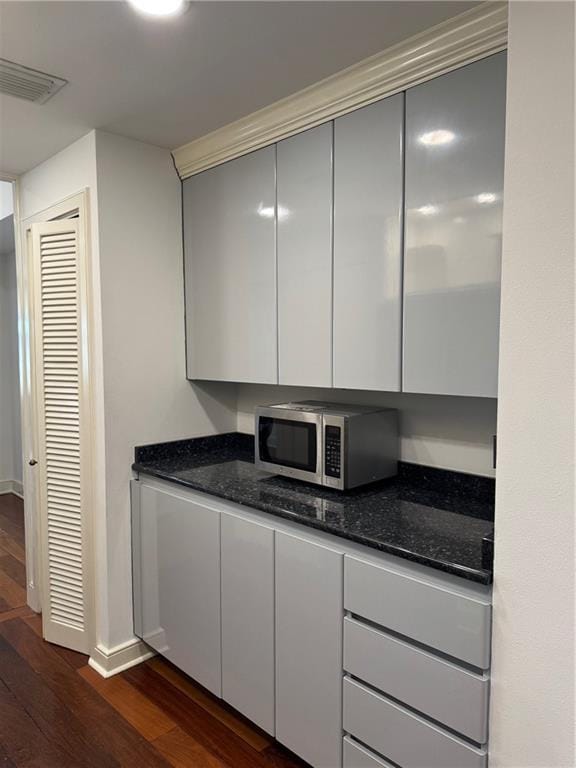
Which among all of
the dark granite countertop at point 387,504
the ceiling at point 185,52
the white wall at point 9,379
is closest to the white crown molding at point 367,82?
the ceiling at point 185,52

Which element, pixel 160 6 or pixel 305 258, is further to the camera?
pixel 305 258

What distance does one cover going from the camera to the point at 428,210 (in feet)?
5.50

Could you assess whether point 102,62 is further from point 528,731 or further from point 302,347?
point 528,731

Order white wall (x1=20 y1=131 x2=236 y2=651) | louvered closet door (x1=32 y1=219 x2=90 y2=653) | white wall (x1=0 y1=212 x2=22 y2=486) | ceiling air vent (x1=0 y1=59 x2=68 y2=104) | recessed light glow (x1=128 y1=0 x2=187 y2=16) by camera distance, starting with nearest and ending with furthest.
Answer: recessed light glow (x1=128 y1=0 x2=187 y2=16) < ceiling air vent (x1=0 y1=59 x2=68 y2=104) < white wall (x1=20 y1=131 x2=236 y2=651) < louvered closet door (x1=32 y1=219 x2=90 y2=653) < white wall (x1=0 y1=212 x2=22 y2=486)

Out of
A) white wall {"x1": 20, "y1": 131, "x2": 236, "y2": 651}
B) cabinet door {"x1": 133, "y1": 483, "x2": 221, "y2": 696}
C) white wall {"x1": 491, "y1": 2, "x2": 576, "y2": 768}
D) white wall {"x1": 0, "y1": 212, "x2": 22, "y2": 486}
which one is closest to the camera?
white wall {"x1": 491, "y1": 2, "x2": 576, "y2": 768}

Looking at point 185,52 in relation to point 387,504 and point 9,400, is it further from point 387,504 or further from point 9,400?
point 9,400

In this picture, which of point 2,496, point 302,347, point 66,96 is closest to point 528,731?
point 302,347

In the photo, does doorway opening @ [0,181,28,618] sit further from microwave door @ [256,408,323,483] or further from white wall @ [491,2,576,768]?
white wall @ [491,2,576,768]

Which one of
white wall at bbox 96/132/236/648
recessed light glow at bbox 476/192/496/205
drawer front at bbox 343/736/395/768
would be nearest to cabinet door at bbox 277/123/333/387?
recessed light glow at bbox 476/192/496/205

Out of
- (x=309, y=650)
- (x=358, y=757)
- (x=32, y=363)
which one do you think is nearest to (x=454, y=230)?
(x=309, y=650)

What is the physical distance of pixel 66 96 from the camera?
1963 mm

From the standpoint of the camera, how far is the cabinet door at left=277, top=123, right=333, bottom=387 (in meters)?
1.98

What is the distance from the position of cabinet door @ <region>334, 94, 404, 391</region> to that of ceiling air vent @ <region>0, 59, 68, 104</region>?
103cm

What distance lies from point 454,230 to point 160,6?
1.04 metres
